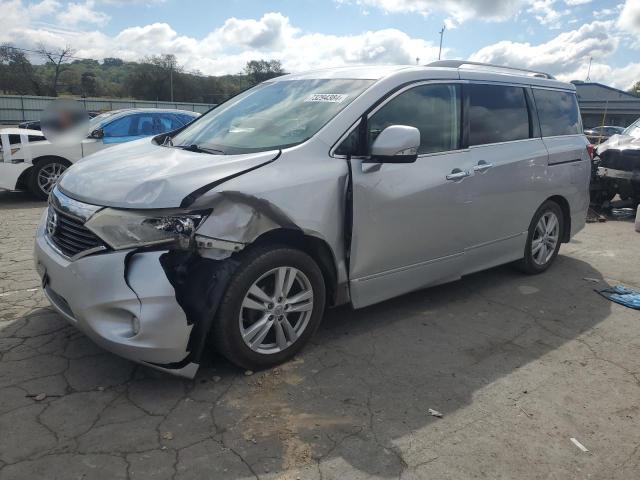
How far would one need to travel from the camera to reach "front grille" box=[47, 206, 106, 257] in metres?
2.82

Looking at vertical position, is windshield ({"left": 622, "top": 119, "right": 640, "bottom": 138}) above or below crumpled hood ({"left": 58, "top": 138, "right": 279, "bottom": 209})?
above

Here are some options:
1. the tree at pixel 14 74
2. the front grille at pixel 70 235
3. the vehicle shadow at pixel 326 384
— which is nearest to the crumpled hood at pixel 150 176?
the front grille at pixel 70 235

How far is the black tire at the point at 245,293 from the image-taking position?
286cm

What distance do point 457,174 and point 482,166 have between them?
0.36 m

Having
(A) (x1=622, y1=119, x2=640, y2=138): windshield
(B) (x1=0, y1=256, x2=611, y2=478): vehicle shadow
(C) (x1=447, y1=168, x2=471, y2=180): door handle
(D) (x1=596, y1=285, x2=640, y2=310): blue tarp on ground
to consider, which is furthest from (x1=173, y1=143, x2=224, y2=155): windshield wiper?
(A) (x1=622, y1=119, x2=640, y2=138): windshield

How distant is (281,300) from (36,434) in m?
1.44

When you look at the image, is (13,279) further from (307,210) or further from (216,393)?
(307,210)

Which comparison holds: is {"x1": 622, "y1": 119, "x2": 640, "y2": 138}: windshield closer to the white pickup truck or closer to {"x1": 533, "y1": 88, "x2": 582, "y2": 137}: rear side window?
{"x1": 533, "y1": 88, "x2": 582, "y2": 137}: rear side window

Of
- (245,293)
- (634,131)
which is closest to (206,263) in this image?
(245,293)

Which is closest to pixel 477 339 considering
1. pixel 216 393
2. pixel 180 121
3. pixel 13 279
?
pixel 216 393

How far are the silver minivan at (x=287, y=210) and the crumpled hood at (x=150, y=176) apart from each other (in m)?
0.01

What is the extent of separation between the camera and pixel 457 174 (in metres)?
3.99

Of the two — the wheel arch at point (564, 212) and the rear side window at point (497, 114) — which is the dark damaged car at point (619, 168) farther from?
the rear side window at point (497, 114)

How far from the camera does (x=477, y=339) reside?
12.6 feet
